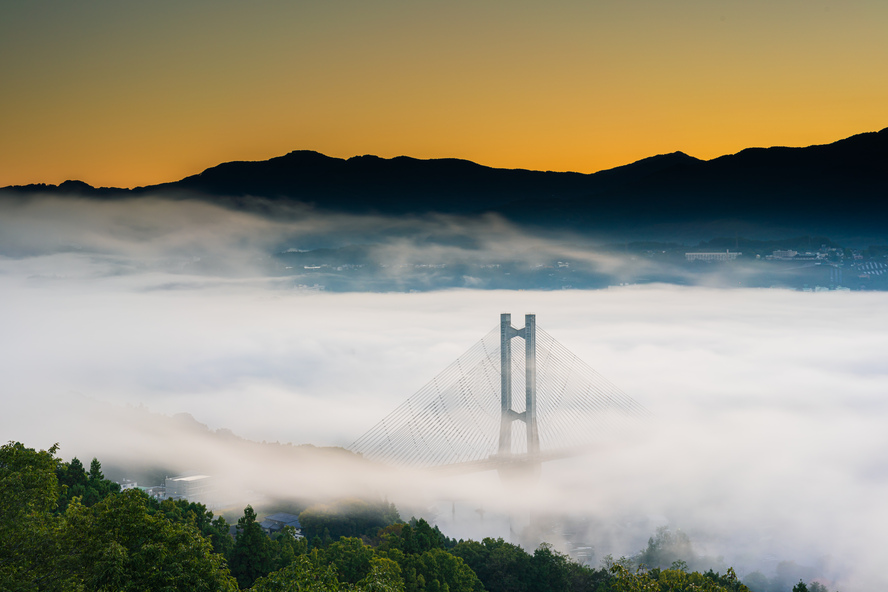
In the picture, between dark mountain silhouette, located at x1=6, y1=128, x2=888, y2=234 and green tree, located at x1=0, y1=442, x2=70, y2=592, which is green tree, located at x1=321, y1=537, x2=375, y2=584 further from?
dark mountain silhouette, located at x1=6, y1=128, x2=888, y2=234

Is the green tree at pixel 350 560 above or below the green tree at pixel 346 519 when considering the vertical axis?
above

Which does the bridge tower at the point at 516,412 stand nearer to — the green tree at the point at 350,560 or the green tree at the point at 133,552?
the green tree at the point at 350,560

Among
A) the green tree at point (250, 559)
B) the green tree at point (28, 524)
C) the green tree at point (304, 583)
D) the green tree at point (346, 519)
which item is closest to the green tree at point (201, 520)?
the green tree at point (250, 559)

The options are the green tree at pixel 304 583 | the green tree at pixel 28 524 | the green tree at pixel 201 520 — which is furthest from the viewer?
the green tree at pixel 201 520

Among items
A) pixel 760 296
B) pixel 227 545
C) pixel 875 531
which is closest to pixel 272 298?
pixel 760 296

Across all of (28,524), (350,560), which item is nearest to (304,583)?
(28,524)

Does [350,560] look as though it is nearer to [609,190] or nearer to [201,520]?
[201,520]

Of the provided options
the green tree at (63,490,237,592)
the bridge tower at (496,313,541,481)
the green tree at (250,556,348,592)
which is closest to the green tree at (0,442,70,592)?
the green tree at (63,490,237,592)
